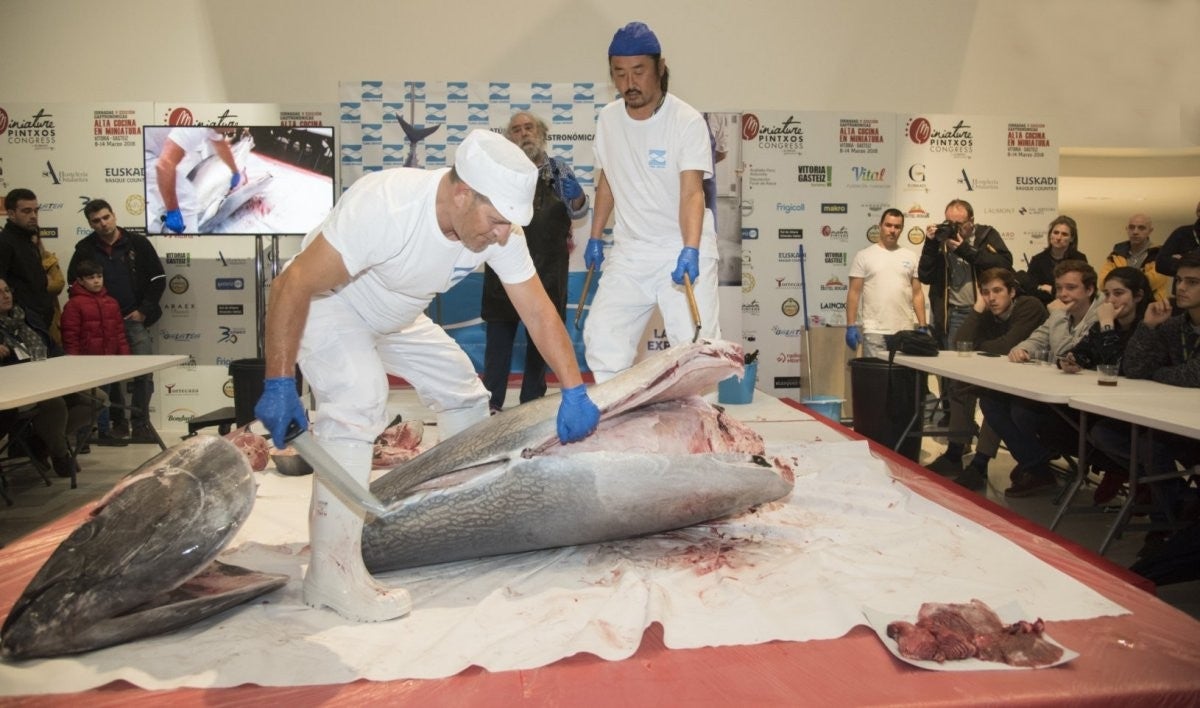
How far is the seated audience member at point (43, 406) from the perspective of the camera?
5820 mm

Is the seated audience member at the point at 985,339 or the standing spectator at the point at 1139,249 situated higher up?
the standing spectator at the point at 1139,249

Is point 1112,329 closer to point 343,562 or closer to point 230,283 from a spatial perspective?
point 343,562

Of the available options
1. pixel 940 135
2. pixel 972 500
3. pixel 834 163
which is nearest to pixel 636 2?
pixel 834 163

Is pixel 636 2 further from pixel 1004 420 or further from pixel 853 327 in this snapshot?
pixel 1004 420

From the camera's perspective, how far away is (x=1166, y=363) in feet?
15.3

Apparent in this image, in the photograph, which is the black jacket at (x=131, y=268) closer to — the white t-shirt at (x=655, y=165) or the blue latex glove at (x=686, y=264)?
the white t-shirt at (x=655, y=165)

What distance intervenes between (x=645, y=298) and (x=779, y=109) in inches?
210

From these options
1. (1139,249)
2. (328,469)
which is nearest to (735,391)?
(1139,249)

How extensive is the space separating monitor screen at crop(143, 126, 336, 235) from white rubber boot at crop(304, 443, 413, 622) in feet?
17.8

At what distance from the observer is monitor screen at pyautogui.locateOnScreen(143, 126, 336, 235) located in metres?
7.71

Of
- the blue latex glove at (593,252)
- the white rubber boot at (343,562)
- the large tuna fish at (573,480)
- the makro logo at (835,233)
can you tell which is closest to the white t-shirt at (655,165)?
the blue latex glove at (593,252)

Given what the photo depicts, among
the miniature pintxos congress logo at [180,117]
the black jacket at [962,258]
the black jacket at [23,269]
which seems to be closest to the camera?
the black jacket at [23,269]

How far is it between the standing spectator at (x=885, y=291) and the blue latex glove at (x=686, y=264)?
4090mm

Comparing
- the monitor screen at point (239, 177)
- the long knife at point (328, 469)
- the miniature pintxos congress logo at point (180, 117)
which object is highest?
the miniature pintxos congress logo at point (180, 117)
